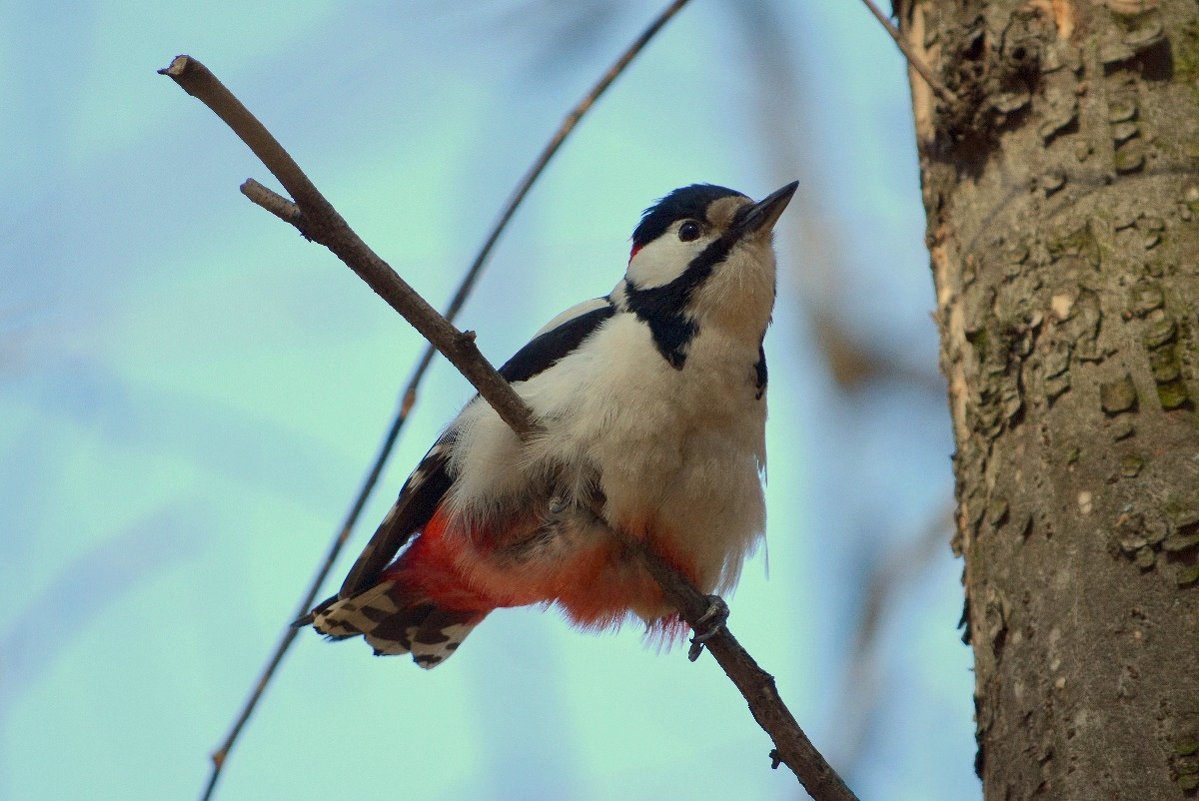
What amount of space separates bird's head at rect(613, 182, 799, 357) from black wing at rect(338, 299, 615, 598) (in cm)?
17

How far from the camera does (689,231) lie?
3.97 metres

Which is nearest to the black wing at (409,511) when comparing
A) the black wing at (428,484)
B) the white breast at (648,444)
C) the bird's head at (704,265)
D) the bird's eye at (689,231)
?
the black wing at (428,484)

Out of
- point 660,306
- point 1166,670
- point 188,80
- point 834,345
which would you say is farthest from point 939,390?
point 188,80

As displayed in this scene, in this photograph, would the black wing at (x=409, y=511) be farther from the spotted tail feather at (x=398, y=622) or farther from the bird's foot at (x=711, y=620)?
the bird's foot at (x=711, y=620)

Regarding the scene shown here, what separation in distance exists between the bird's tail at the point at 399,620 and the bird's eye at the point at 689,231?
52.9 inches

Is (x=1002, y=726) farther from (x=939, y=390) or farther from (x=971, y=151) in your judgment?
(x=939, y=390)

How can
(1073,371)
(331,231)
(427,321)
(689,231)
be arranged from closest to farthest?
(331,231)
(427,321)
(1073,371)
(689,231)

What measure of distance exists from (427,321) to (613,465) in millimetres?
944

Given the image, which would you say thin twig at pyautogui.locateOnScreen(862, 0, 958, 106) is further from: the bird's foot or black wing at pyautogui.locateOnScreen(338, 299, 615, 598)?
the bird's foot

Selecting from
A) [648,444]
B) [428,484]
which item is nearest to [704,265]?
[648,444]

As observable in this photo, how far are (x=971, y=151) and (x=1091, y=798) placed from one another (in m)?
1.67

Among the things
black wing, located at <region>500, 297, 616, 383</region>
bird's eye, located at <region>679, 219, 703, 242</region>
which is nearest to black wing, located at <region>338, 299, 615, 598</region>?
black wing, located at <region>500, 297, 616, 383</region>

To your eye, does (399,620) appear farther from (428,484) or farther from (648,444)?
(648,444)

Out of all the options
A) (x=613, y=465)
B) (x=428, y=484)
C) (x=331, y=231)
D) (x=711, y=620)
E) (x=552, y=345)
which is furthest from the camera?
(x=428, y=484)
